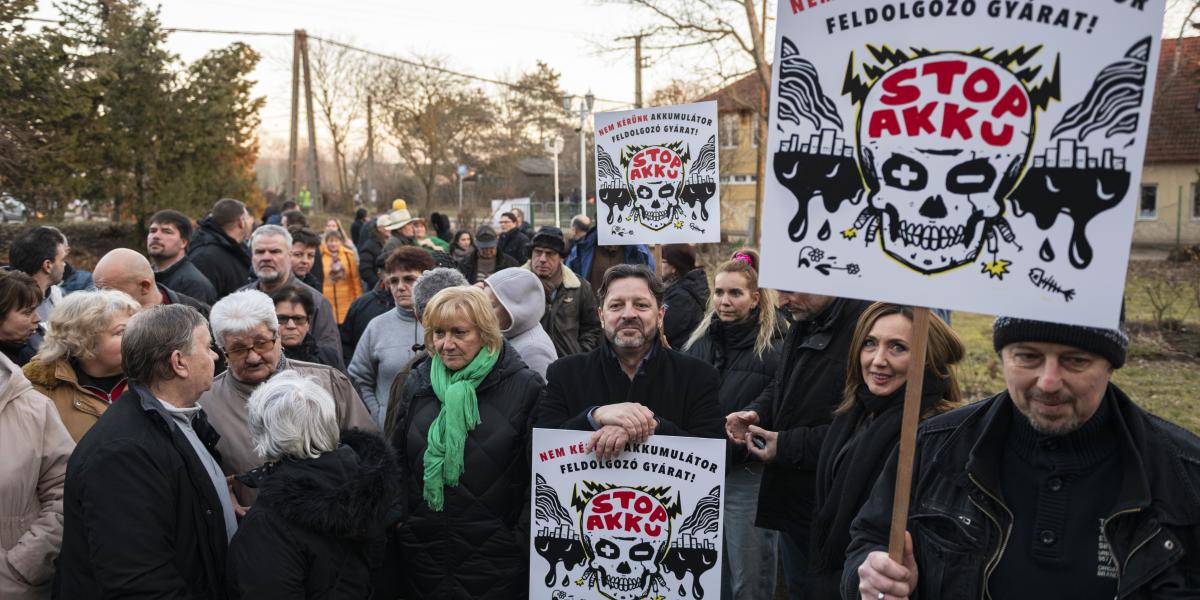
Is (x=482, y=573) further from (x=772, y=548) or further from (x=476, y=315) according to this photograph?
(x=772, y=548)

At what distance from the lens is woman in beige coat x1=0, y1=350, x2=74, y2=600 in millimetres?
3188

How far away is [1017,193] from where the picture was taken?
213 cm

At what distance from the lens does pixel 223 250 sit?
7.13 m

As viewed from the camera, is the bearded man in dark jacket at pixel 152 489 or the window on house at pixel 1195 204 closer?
the bearded man in dark jacket at pixel 152 489

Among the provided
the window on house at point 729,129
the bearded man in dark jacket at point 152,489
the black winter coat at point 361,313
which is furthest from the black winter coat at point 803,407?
the window on house at point 729,129

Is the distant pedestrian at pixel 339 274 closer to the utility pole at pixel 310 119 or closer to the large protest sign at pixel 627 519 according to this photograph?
the large protest sign at pixel 627 519

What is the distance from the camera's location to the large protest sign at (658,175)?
557 centimetres

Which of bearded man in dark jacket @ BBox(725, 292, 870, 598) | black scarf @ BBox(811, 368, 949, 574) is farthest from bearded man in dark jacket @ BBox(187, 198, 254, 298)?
black scarf @ BBox(811, 368, 949, 574)

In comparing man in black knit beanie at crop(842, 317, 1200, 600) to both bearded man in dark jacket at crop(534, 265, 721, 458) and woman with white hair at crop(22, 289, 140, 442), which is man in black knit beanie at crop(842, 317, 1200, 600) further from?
woman with white hair at crop(22, 289, 140, 442)

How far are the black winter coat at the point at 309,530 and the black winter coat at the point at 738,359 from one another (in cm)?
189

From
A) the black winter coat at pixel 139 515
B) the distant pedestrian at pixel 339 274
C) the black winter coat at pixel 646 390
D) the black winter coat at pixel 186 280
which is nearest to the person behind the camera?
the black winter coat at pixel 139 515

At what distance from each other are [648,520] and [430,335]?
1.28 metres

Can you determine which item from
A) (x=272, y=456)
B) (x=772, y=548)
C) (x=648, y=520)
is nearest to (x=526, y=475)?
(x=648, y=520)

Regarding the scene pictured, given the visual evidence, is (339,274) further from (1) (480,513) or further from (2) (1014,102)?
(2) (1014,102)
